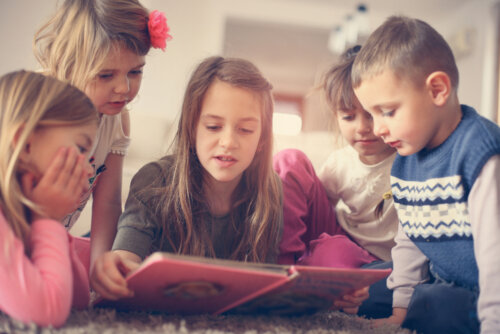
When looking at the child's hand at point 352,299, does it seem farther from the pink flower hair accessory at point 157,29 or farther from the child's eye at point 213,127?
the pink flower hair accessory at point 157,29

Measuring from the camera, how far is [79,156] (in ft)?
2.49

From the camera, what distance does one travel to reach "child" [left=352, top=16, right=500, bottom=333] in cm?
85

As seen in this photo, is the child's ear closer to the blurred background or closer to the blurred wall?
the blurred background

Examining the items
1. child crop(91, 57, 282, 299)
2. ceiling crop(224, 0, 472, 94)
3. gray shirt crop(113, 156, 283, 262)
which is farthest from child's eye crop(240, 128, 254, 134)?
ceiling crop(224, 0, 472, 94)

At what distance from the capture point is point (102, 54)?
3.50 ft

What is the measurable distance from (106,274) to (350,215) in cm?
81

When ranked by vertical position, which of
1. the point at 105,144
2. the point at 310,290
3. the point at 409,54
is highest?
the point at 409,54

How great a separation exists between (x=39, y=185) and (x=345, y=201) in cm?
92

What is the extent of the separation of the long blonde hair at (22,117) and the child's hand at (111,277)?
155mm

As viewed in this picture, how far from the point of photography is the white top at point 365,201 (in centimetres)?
132

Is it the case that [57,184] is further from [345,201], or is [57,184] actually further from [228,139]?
[345,201]

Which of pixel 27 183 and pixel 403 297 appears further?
pixel 403 297

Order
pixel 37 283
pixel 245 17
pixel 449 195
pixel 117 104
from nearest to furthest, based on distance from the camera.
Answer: pixel 37 283
pixel 449 195
pixel 117 104
pixel 245 17

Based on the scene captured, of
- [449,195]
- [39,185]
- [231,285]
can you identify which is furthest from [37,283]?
[449,195]
